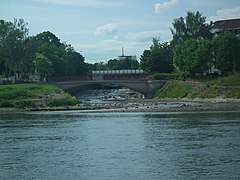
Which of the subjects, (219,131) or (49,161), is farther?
(219,131)

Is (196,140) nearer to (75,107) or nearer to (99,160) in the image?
(99,160)

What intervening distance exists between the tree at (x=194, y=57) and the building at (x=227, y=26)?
18.5 meters

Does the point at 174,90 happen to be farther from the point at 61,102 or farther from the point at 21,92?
the point at 21,92

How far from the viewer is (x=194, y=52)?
99.9 m

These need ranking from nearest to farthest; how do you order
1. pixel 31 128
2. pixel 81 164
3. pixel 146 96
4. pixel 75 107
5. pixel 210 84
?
pixel 81 164 < pixel 31 128 < pixel 75 107 < pixel 210 84 < pixel 146 96

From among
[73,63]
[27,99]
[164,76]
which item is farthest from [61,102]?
[73,63]

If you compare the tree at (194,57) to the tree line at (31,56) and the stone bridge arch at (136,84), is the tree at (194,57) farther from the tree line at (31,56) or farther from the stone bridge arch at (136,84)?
the tree line at (31,56)

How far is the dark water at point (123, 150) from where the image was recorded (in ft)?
93.1

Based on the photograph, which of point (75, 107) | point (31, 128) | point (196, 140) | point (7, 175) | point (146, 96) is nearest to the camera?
point (7, 175)

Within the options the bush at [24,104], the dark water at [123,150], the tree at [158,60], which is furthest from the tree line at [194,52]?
the dark water at [123,150]

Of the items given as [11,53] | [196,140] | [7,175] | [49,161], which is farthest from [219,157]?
[11,53]

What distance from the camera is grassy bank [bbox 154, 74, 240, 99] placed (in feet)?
284

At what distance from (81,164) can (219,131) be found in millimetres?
16378

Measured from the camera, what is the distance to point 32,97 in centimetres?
8712
